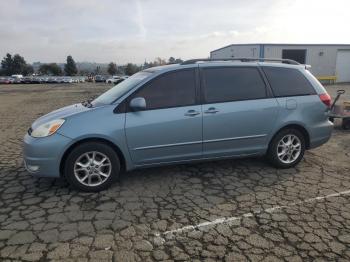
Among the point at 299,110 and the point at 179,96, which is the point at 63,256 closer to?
the point at 179,96

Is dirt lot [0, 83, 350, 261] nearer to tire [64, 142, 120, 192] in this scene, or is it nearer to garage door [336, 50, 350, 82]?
tire [64, 142, 120, 192]

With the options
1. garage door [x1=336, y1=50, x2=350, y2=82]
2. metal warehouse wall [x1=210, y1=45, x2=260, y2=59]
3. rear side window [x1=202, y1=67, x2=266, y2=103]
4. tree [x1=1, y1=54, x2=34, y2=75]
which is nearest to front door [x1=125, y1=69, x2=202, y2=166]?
rear side window [x1=202, y1=67, x2=266, y2=103]

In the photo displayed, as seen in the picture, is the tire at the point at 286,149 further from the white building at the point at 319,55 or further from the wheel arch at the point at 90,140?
the white building at the point at 319,55

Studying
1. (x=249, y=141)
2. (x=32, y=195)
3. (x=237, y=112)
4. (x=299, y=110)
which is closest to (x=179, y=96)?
(x=237, y=112)

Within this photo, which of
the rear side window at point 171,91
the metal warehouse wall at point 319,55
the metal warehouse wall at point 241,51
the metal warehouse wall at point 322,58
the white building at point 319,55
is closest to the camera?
the rear side window at point 171,91

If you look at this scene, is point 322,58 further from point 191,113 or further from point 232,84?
point 191,113

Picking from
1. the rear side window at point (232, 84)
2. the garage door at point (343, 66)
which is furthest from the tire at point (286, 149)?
the garage door at point (343, 66)

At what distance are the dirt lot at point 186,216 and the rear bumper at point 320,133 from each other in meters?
0.43

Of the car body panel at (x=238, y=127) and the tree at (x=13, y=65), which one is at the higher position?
the tree at (x=13, y=65)

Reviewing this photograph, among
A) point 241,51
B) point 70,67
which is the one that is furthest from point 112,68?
point 241,51

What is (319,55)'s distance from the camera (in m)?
38.8

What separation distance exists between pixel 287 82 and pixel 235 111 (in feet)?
3.78

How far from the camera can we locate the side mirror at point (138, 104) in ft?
14.2

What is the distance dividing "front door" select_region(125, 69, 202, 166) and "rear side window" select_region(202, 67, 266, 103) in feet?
0.81
